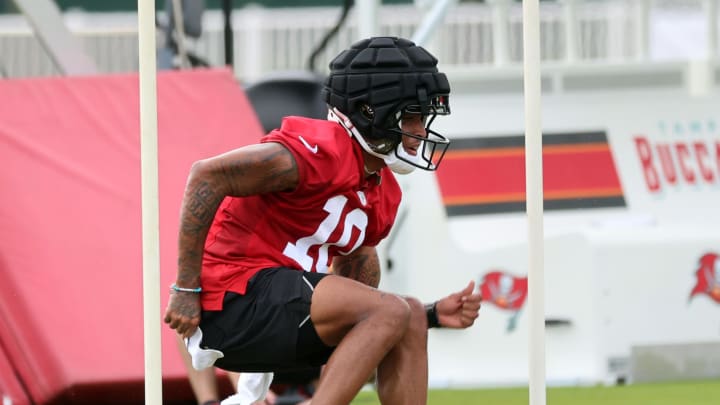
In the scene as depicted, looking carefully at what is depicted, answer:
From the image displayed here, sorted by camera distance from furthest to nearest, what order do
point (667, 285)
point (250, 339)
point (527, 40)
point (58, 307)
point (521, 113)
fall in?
1. point (521, 113)
2. point (667, 285)
3. point (58, 307)
4. point (250, 339)
5. point (527, 40)

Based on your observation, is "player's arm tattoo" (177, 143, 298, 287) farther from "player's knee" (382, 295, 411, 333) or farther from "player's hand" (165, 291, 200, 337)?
"player's knee" (382, 295, 411, 333)

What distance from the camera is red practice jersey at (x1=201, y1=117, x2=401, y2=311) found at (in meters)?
3.61

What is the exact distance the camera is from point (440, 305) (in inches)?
149

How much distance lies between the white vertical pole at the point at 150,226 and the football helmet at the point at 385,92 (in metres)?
0.61

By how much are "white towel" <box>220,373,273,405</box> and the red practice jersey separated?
429 mm

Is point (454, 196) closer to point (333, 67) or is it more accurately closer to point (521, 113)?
point (521, 113)

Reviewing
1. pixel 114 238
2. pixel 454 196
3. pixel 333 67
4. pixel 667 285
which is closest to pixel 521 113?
pixel 454 196

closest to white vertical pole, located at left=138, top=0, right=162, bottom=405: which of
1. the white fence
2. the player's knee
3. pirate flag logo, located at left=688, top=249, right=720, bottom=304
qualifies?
the player's knee

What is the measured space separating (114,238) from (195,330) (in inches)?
90.7

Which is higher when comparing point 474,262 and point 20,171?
point 20,171

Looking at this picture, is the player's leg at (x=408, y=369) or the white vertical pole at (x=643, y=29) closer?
the player's leg at (x=408, y=369)

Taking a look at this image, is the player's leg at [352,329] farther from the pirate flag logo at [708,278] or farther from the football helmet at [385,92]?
the pirate flag logo at [708,278]

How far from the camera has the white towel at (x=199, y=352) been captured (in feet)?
12.2

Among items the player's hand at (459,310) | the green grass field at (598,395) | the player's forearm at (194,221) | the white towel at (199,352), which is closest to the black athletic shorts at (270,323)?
the white towel at (199,352)
